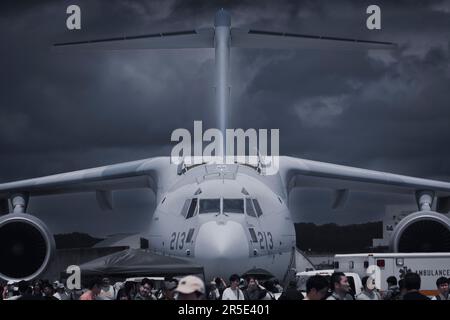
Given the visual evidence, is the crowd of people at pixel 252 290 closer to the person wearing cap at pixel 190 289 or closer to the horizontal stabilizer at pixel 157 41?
the person wearing cap at pixel 190 289

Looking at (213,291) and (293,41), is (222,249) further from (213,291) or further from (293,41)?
(293,41)

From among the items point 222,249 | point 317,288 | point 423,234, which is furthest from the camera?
point 423,234

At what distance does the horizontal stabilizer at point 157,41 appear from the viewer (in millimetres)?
18828


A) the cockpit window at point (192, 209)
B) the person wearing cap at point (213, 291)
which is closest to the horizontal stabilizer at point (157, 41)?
the cockpit window at point (192, 209)

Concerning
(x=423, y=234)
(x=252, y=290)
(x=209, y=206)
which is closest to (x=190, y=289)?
(x=252, y=290)

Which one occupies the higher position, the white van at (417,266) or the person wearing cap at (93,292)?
the white van at (417,266)

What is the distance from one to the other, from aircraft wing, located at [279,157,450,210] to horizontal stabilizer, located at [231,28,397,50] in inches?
102

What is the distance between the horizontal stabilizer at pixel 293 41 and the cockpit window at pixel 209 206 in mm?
5595

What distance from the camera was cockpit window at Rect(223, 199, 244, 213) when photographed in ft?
47.0

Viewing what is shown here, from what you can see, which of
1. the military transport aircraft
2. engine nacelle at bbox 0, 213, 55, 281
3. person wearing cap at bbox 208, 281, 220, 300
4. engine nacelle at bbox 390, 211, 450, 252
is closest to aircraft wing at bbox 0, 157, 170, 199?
the military transport aircraft

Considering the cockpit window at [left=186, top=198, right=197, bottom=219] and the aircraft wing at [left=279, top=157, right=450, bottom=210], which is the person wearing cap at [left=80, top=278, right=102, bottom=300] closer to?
the cockpit window at [left=186, top=198, right=197, bottom=219]

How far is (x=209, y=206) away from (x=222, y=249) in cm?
138

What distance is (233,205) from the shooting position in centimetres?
1445
